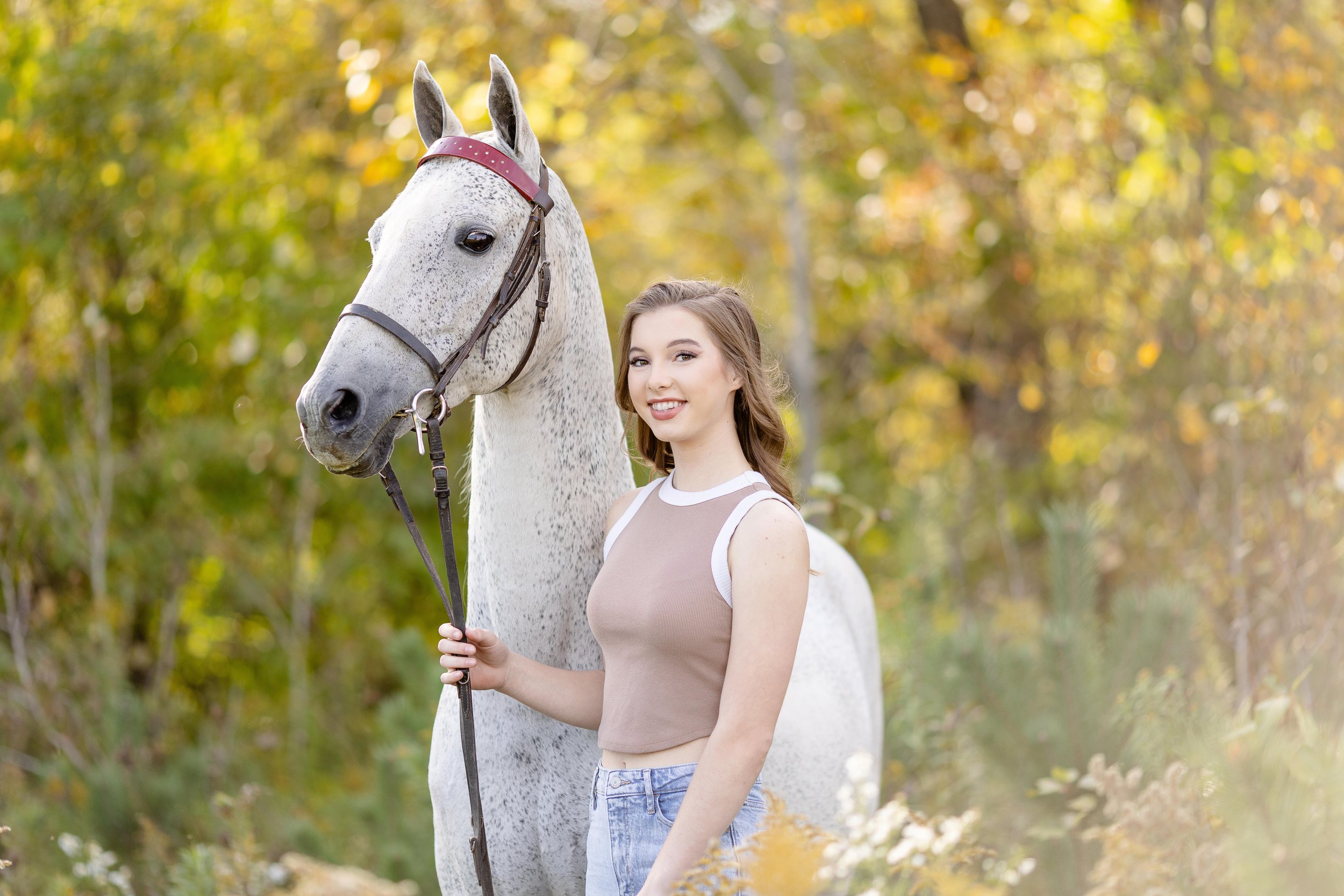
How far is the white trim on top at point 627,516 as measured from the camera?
1890 mm

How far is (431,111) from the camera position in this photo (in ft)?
6.63

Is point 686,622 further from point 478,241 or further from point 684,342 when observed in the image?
point 478,241

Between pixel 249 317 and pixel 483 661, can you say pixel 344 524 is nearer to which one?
pixel 249 317

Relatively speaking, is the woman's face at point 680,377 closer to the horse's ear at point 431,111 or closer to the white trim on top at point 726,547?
the white trim on top at point 726,547

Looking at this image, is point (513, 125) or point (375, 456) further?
point (513, 125)

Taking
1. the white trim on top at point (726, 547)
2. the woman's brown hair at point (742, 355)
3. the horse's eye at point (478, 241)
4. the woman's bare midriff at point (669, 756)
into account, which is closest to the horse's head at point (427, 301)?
the horse's eye at point (478, 241)

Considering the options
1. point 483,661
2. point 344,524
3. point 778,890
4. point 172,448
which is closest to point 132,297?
point 172,448

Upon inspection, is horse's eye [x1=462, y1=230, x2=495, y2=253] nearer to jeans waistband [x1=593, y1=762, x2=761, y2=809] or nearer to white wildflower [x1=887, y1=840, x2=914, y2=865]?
jeans waistband [x1=593, y1=762, x2=761, y2=809]

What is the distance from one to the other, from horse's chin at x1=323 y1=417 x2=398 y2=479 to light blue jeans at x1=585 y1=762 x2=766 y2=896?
62 cm

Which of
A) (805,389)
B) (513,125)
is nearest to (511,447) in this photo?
(513,125)

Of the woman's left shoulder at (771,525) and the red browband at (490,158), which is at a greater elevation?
the red browband at (490,158)

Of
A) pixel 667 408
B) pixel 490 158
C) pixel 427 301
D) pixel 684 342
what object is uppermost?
pixel 490 158

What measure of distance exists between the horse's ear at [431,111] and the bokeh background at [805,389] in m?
1.75

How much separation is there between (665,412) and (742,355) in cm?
17
